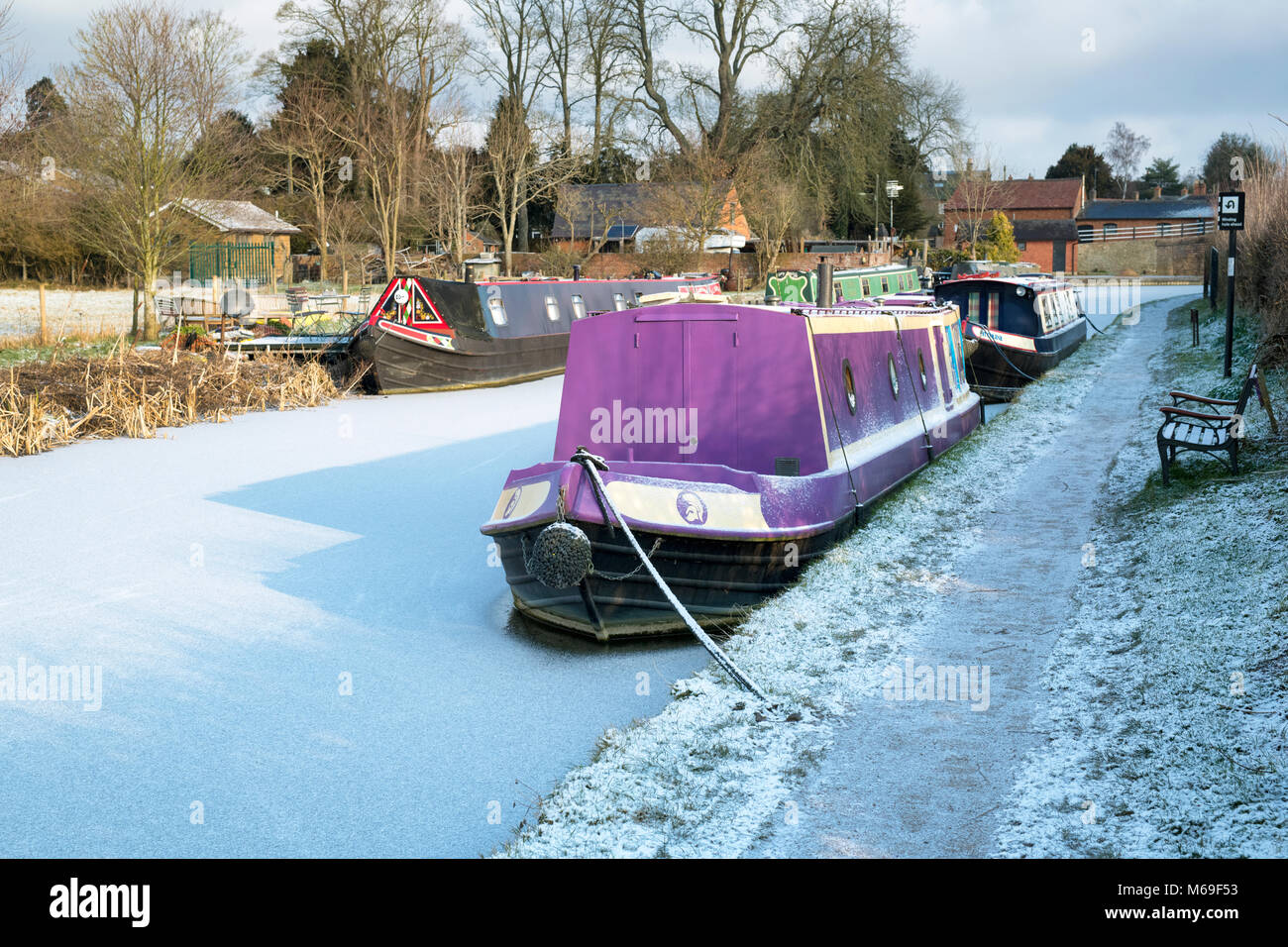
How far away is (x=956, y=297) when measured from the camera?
2166 cm

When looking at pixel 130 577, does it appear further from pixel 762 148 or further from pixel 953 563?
pixel 762 148

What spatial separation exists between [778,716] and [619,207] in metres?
46.6

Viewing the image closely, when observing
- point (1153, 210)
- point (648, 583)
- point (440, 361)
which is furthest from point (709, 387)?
point (1153, 210)

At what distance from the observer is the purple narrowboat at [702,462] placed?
7.17 metres

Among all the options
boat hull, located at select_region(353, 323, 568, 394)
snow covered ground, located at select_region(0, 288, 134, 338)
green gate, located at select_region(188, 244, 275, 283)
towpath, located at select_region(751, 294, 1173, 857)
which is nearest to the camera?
towpath, located at select_region(751, 294, 1173, 857)

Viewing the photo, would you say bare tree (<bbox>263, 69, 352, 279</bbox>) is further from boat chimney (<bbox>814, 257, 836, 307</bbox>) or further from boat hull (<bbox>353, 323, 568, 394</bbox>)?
boat chimney (<bbox>814, 257, 836, 307</bbox>)

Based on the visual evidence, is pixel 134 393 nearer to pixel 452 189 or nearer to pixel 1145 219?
pixel 452 189

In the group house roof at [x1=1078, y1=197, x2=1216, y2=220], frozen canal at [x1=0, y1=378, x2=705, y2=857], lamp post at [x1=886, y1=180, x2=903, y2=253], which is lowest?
frozen canal at [x1=0, y1=378, x2=705, y2=857]

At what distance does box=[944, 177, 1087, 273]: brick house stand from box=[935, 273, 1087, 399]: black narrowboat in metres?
41.5

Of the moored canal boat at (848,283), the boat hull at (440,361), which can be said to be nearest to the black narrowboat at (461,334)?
the boat hull at (440,361)

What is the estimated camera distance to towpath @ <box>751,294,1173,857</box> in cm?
436

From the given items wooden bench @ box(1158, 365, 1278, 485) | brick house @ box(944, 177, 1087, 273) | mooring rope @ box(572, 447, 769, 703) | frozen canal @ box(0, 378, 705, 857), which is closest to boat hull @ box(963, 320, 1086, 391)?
wooden bench @ box(1158, 365, 1278, 485)
